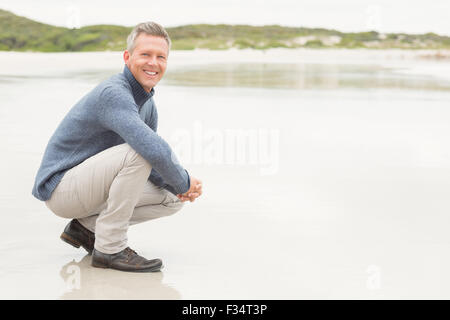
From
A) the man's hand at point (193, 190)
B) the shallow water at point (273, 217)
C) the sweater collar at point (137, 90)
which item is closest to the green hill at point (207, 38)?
the shallow water at point (273, 217)

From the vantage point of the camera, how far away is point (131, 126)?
2869 mm

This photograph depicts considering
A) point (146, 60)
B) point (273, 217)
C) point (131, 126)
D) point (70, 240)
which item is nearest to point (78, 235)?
→ point (70, 240)

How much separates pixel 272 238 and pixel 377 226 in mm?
687

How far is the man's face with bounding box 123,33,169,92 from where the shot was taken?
3084 mm

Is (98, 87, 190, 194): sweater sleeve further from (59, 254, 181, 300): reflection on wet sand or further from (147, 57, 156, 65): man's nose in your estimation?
(59, 254, 181, 300): reflection on wet sand

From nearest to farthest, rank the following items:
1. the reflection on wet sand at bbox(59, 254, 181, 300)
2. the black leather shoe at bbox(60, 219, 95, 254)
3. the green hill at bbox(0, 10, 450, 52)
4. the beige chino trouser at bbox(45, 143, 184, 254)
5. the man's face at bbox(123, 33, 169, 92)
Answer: the reflection on wet sand at bbox(59, 254, 181, 300) → the beige chino trouser at bbox(45, 143, 184, 254) → the man's face at bbox(123, 33, 169, 92) → the black leather shoe at bbox(60, 219, 95, 254) → the green hill at bbox(0, 10, 450, 52)

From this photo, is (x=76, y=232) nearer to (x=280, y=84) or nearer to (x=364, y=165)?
(x=364, y=165)

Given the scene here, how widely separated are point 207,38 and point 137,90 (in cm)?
6047

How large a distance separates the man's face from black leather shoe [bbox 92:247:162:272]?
0.79m

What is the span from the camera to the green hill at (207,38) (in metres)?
51.1

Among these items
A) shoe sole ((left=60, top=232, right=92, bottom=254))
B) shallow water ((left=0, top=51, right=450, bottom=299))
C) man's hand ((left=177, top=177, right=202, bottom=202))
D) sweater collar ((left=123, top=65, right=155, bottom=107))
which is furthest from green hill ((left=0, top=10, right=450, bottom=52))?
man's hand ((left=177, top=177, right=202, bottom=202))

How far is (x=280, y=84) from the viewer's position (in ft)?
48.1
